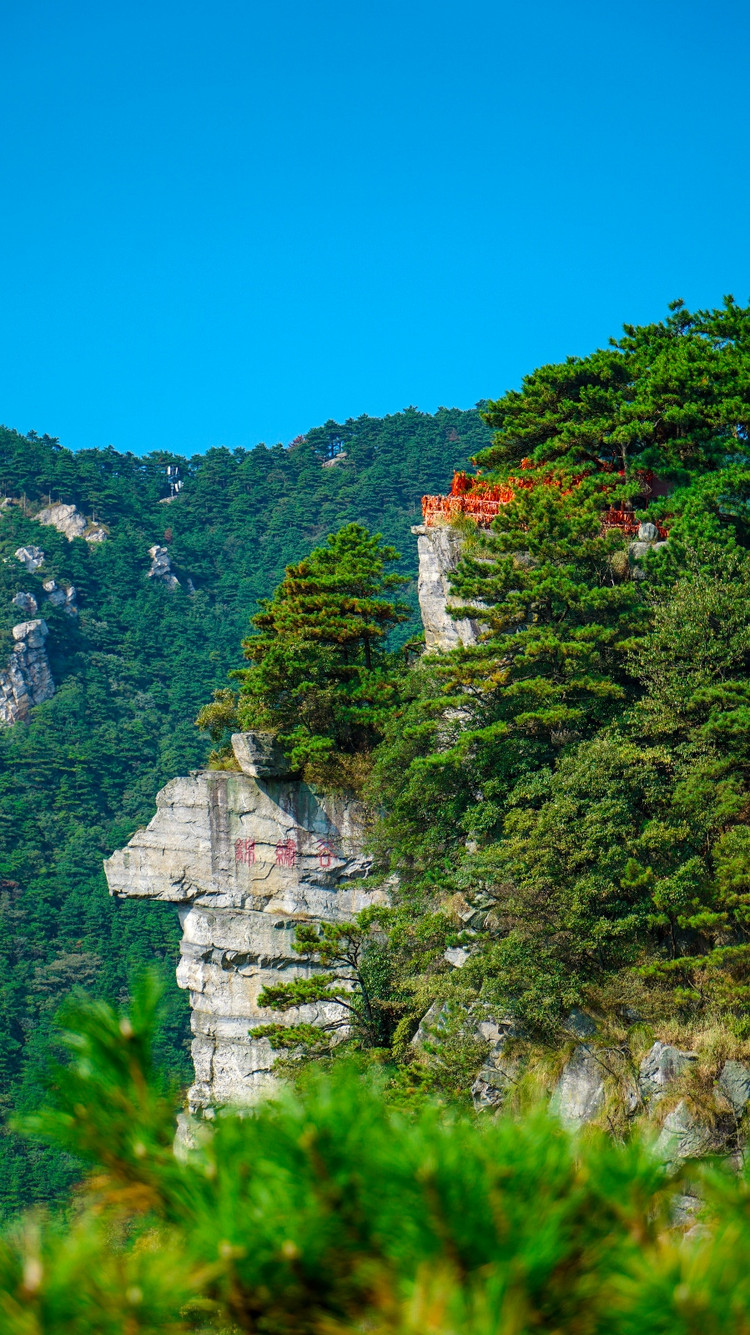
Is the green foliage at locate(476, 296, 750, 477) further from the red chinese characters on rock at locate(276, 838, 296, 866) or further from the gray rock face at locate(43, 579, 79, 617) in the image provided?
the gray rock face at locate(43, 579, 79, 617)

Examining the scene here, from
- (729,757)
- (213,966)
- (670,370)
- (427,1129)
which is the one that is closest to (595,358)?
(670,370)

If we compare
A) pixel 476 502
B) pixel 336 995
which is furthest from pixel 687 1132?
pixel 476 502

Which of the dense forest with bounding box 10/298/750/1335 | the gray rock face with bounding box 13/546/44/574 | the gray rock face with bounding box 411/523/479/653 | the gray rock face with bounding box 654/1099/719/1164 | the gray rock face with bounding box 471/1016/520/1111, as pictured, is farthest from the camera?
the gray rock face with bounding box 13/546/44/574

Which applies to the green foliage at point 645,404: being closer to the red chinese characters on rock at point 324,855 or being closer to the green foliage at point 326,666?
the green foliage at point 326,666

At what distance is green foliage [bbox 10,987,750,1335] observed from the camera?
2.82 meters

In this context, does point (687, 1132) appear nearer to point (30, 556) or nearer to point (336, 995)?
point (336, 995)

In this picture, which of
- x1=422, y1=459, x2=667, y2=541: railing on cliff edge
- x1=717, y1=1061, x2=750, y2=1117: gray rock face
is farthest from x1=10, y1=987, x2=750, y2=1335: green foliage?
x1=422, y1=459, x2=667, y2=541: railing on cliff edge

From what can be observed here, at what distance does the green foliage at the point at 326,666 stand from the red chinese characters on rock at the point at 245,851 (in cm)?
137

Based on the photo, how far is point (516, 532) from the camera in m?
14.8

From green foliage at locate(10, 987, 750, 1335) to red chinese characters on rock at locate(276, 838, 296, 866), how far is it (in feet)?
45.7

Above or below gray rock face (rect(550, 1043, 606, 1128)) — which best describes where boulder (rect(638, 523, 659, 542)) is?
above

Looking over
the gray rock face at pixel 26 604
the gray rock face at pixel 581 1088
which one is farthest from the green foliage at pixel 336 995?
the gray rock face at pixel 26 604

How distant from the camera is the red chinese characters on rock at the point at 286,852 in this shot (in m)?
17.4

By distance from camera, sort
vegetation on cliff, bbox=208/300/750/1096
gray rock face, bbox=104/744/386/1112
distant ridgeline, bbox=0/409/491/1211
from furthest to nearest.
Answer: distant ridgeline, bbox=0/409/491/1211 < gray rock face, bbox=104/744/386/1112 < vegetation on cliff, bbox=208/300/750/1096
